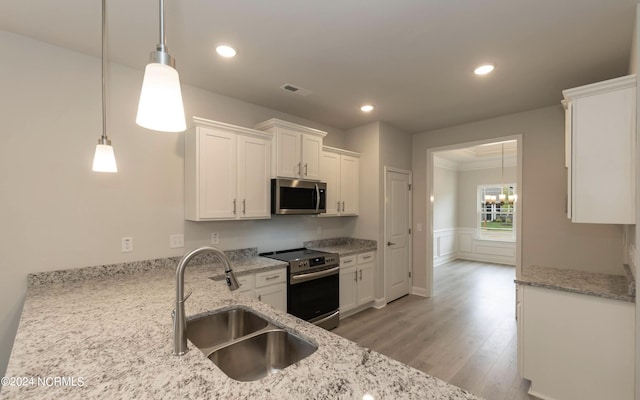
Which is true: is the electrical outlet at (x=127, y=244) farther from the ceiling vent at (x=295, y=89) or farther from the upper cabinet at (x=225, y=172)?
the ceiling vent at (x=295, y=89)

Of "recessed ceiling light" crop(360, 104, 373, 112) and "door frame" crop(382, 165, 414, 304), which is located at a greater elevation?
"recessed ceiling light" crop(360, 104, 373, 112)

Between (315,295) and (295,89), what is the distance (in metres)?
2.26

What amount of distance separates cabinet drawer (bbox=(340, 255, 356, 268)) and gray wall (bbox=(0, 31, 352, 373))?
170cm

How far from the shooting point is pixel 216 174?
2.78m

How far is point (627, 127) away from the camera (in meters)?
1.88

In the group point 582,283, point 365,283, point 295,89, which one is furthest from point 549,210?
point 295,89

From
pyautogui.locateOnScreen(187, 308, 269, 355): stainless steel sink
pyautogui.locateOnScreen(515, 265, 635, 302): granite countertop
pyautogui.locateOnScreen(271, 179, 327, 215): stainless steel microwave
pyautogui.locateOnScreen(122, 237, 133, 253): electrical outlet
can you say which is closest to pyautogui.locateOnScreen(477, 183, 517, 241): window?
pyautogui.locateOnScreen(515, 265, 635, 302): granite countertop

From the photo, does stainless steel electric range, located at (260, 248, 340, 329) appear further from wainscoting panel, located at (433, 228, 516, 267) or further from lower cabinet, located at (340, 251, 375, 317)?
wainscoting panel, located at (433, 228, 516, 267)

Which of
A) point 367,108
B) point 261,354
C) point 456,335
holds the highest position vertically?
point 367,108

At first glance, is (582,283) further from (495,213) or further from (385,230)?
(495,213)

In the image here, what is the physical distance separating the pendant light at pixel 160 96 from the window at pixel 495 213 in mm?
7936

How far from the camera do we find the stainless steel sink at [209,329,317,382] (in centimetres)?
130

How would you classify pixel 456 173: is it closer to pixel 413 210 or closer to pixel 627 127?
pixel 413 210

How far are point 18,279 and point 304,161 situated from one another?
263 cm
